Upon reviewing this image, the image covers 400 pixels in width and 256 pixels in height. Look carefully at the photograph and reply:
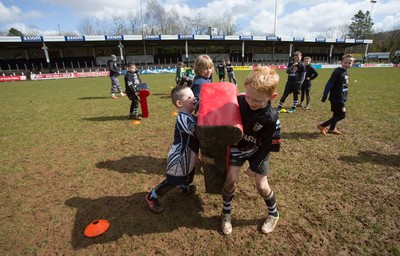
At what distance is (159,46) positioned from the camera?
4831cm

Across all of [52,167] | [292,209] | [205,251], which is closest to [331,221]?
[292,209]

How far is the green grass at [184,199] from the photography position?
8.76ft

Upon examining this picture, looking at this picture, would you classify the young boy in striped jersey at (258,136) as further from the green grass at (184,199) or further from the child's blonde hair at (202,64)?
the child's blonde hair at (202,64)

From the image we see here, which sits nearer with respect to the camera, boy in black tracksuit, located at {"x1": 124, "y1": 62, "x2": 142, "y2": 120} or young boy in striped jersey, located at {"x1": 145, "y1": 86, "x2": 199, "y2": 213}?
young boy in striped jersey, located at {"x1": 145, "y1": 86, "x2": 199, "y2": 213}

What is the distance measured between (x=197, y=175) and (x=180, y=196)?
27.7 inches

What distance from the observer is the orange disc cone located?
2826mm

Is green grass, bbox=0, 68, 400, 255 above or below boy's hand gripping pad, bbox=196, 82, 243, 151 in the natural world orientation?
below

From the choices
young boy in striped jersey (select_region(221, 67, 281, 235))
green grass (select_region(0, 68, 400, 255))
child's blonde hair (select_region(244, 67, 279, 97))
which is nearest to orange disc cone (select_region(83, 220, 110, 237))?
green grass (select_region(0, 68, 400, 255))

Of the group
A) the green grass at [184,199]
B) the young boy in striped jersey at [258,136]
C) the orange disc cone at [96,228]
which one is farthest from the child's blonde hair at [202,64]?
the orange disc cone at [96,228]

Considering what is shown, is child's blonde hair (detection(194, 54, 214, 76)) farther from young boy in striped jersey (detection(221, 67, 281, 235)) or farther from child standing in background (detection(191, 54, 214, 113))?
young boy in striped jersey (detection(221, 67, 281, 235))

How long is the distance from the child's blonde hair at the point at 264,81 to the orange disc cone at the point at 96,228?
2.51 m

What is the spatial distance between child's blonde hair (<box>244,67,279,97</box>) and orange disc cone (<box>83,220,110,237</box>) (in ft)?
8.22

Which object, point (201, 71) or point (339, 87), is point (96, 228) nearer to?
point (201, 71)

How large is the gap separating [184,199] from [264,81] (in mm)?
2233
